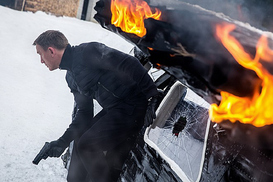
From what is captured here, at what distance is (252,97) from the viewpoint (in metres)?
0.97

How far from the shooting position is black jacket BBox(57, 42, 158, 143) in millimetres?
2477

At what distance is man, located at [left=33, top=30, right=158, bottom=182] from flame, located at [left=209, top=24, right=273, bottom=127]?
1.35 metres

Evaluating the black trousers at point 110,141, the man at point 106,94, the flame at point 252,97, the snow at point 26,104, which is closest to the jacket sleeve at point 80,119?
the man at point 106,94

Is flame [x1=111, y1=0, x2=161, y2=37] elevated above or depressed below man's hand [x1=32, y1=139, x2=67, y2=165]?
above

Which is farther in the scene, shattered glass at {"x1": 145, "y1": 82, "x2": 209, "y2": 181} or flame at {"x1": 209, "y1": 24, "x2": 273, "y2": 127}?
shattered glass at {"x1": 145, "y1": 82, "x2": 209, "y2": 181}

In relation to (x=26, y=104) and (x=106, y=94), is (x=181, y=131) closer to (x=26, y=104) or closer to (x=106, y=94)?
(x=106, y=94)

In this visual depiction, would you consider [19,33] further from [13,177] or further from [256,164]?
[256,164]

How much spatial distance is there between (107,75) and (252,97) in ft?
5.86

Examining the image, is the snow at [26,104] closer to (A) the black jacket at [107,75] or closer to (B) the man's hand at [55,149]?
(B) the man's hand at [55,149]

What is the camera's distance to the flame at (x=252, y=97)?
95 centimetres

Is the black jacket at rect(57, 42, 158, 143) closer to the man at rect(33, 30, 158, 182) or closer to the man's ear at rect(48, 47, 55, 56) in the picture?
the man at rect(33, 30, 158, 182)

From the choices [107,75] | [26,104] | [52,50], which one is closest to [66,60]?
[52,50]

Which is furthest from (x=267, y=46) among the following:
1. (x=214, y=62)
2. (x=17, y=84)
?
(x=17, y=84)

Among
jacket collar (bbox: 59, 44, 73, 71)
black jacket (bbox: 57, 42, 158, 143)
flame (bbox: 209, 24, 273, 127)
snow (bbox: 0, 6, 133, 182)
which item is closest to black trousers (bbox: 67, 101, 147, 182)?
black jacket (bbox: 57, 42, 158, 143)
